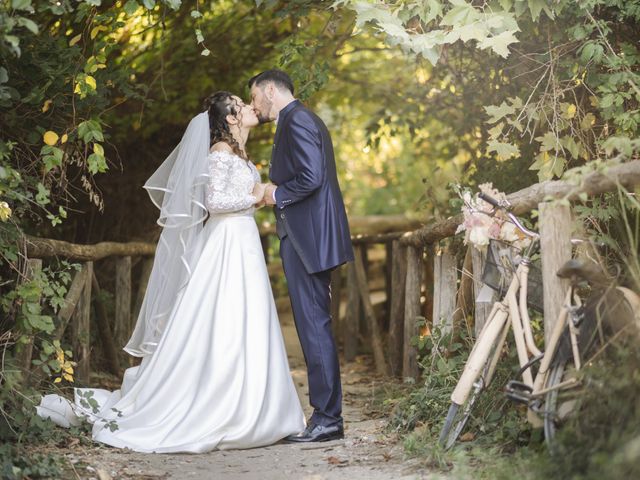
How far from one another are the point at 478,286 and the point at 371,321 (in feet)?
10.8

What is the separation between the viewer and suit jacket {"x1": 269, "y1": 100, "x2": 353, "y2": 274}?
5.12m

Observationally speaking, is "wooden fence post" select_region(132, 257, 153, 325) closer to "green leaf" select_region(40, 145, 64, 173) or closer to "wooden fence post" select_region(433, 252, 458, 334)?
"wooden fence post" select_region(433, 252, 458, 334)

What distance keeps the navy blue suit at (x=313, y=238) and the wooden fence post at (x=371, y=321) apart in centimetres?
268

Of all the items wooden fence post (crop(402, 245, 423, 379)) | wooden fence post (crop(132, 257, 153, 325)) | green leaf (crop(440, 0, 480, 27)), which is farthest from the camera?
wooden fence post (crop(132, 257, 153, 325))

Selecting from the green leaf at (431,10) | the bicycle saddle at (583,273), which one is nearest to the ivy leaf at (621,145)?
the bicycle saddle at (583,273)

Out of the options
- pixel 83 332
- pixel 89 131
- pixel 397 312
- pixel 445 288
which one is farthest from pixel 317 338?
pixel 397 312

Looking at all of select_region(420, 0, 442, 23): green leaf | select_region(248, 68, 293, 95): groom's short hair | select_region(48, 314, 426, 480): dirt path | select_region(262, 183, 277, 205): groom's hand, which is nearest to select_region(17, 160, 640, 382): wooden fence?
select_region(48, 314, 426, 480): dirt path

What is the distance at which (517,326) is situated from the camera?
4.02 metres

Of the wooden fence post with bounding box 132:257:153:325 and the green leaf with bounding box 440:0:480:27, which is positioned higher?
the green leaf with bounding box 440:0:480:27

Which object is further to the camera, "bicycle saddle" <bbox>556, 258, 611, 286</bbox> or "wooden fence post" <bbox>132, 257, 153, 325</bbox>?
"wooden fence post" <bbox>132, 257, 153, 325</bbox>

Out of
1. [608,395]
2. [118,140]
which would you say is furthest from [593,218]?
[118,140]

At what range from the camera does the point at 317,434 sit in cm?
510

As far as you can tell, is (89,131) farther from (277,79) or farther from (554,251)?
(554,251)

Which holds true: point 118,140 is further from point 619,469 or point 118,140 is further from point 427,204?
point 619,469
